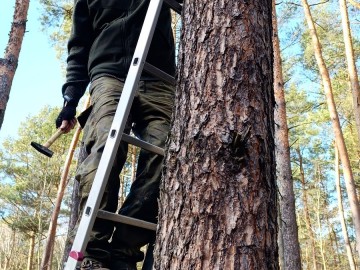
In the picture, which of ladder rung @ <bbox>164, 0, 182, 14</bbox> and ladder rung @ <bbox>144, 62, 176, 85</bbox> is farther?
ladder rung @ <bbox>164, 0, 182, 14</bbox>

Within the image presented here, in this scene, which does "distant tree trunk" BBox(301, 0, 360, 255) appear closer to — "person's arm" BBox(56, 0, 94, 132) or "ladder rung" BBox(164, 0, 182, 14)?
"person's arm" BBox(56, 0, 94, 132)

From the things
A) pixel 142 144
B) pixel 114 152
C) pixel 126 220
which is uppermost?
pixel 142 144

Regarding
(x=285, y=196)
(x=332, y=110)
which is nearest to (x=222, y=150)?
(x=285, y=196)

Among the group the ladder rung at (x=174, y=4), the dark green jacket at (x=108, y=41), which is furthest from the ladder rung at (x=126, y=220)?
the ladder rung at (x=174, y=4)

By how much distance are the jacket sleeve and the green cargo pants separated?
234mm

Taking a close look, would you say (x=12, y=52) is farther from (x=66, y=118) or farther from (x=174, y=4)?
(x=174, y=4)

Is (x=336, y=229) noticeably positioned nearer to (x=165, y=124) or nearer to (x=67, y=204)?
(x=67, y=204)

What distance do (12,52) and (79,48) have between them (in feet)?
17.1

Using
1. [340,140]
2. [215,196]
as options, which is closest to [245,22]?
[215,196]

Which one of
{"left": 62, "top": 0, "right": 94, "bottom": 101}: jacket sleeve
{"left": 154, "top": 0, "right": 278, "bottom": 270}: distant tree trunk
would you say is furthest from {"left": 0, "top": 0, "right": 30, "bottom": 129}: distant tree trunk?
{"left": 154, "top": 0, "right": 278, "bottom": 270}: distant tree trunk

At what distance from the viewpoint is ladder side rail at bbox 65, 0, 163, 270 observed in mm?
1572

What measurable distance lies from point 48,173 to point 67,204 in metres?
3.69

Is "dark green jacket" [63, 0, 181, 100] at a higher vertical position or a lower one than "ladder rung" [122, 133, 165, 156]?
higher

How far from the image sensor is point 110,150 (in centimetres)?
167
